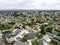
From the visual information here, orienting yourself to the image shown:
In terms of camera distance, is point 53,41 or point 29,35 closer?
→ point 53,41

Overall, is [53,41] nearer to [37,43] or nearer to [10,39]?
[37,43]

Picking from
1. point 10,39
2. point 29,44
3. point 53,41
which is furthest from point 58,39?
point 10,39

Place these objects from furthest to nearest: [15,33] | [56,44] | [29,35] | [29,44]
A: [15,33]
[29,35]
[56,44]
[29,44]

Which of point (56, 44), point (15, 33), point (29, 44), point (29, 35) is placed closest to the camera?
point (29, 44)

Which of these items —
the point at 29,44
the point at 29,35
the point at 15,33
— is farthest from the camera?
the point at 15,33

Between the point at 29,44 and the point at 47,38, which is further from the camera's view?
the point at 47,38

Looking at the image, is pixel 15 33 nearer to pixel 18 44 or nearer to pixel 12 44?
pixel 12 44

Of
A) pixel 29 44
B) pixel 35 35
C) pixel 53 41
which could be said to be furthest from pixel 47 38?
pixel 29 44
